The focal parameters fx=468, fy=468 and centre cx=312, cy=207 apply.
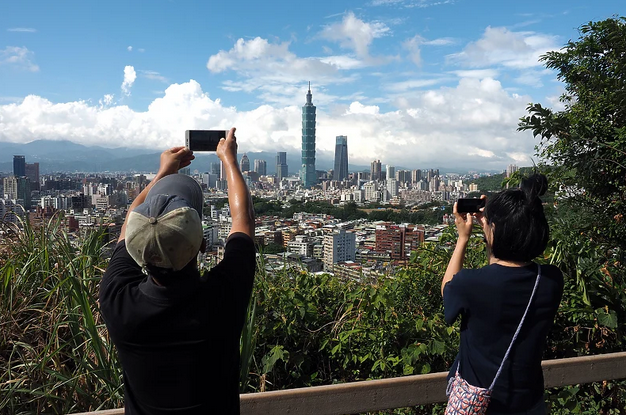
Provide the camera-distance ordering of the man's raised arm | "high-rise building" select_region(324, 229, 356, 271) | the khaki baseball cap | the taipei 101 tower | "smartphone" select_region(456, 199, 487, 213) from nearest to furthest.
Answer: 1. the khaki baseball cap
2. the man's raised arm
3. "smartphone" select_region(456, 199, 487, 213)
4. "high-rise building" select_region(324, 229, 356, 271)
5. the taipei 101 tower

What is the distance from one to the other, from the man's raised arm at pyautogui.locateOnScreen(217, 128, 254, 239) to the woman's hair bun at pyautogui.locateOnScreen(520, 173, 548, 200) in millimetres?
753

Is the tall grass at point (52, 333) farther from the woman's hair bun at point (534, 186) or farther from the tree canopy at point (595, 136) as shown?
the tree canopy at point (595, 136)

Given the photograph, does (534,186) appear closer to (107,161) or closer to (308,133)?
(107,161)

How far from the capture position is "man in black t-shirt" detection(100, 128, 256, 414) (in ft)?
2.93

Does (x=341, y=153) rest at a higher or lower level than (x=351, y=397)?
higher

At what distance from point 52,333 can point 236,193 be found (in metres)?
1.02

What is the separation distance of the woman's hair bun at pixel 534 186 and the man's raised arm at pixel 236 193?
75 centimetres

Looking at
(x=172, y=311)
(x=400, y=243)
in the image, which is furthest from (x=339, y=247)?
(x=172, y=311)

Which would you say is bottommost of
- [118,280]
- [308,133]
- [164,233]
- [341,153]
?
[118,280]

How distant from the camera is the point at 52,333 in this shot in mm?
1660

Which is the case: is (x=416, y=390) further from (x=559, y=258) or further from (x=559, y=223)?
(x=559, y=223)

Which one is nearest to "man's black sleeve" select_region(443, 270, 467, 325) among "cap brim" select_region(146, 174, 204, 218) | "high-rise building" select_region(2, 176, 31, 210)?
"cap brim" select_region(146, 174, 204, 218)

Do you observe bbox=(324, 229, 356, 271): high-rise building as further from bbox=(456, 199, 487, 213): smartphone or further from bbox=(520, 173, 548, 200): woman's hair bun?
bbox=(520, 173, 548, 200): woman's hair bun

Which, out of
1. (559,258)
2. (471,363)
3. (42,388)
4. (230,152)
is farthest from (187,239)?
(559,258)
